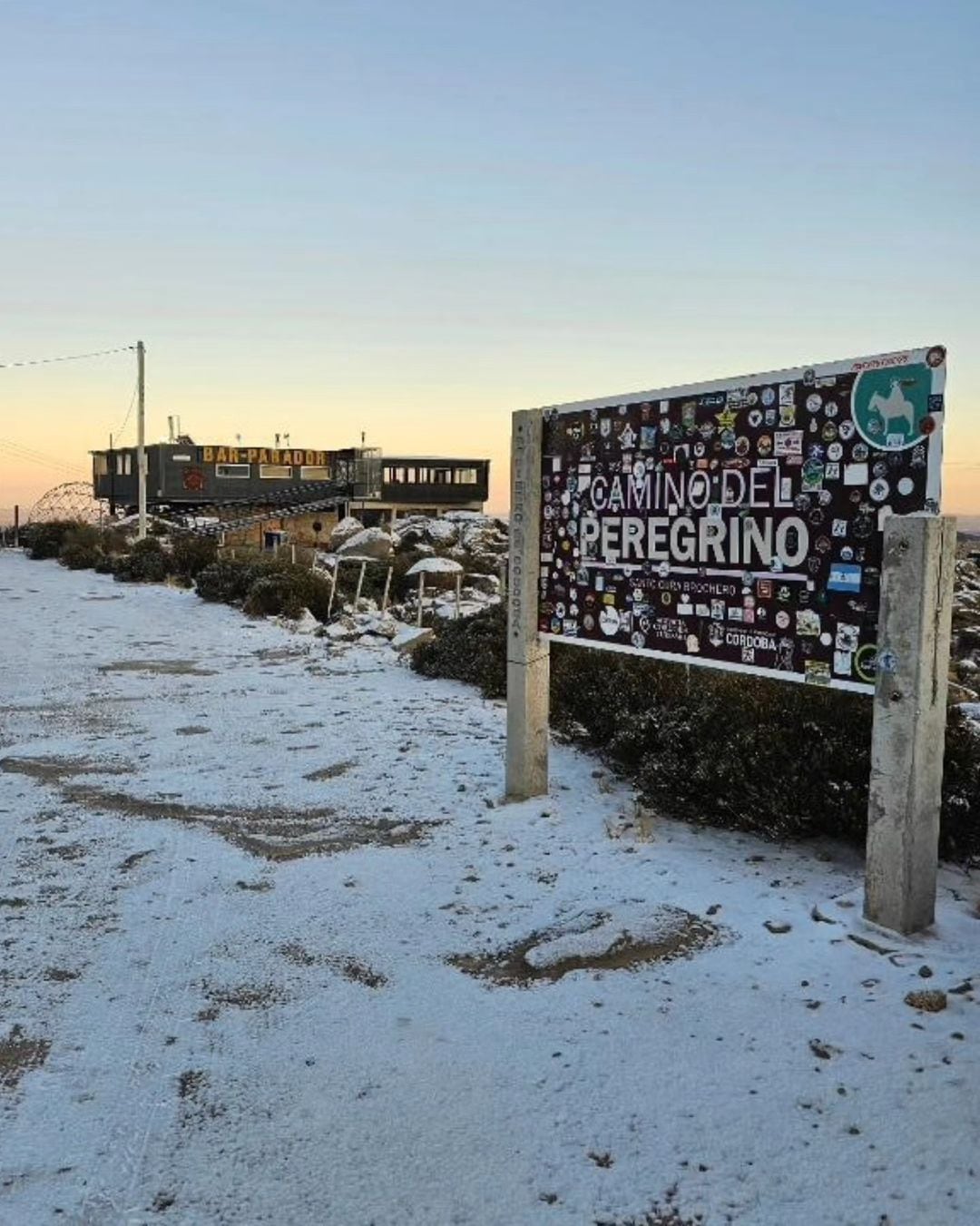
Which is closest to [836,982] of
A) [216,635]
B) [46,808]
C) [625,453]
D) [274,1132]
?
[274,1132]

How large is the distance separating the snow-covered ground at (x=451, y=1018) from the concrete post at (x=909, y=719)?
0.25 meters

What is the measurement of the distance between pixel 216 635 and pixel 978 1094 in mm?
13053

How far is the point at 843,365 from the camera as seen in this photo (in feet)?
14.0

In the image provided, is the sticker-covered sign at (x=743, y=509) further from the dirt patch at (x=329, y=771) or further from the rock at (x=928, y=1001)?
the dirt patch at (x=329, y=771)

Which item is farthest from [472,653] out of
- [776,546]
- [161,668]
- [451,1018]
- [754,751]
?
[451,1018]

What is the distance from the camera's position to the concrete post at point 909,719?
13.1ft

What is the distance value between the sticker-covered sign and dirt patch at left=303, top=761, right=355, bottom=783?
199 cm

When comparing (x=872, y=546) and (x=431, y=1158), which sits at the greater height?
(x=872, y=546)

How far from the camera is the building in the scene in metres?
47.9

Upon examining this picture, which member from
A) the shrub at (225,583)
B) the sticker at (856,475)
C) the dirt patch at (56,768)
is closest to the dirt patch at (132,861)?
the dirt patch at (56,768)

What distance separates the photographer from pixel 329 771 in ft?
23.5

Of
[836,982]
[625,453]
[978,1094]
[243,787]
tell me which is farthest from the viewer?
[243,787]

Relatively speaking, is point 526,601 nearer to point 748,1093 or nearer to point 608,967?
point 608,967

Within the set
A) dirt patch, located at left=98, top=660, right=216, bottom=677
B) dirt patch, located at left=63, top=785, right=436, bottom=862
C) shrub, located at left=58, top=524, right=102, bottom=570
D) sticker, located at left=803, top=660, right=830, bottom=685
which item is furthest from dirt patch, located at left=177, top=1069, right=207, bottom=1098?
shrub, located at left=58, top=524, right=102, bottom=570
